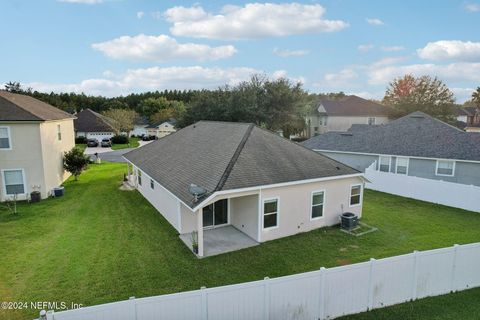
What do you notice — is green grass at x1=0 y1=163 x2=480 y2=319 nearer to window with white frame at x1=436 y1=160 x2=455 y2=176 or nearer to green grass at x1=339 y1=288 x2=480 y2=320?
green grass at x1=339 y1=288 x2=480 y2=320

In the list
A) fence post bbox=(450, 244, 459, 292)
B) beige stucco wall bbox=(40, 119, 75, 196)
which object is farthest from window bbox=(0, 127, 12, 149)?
fence post bbox=(450, 244, 459, 292)

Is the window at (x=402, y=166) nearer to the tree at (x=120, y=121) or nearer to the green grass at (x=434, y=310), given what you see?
the green grass at (x=434, y=310)

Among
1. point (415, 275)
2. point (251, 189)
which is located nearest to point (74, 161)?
point (251, 189)

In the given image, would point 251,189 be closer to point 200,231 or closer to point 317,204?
point 200,231

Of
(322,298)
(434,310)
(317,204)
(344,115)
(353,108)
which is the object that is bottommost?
(434,310)

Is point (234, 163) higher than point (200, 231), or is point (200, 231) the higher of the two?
point (234, 163)

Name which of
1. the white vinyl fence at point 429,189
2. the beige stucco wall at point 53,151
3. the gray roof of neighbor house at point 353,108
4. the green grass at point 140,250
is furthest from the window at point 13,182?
the gray roof of neighbor house at point 353,108
